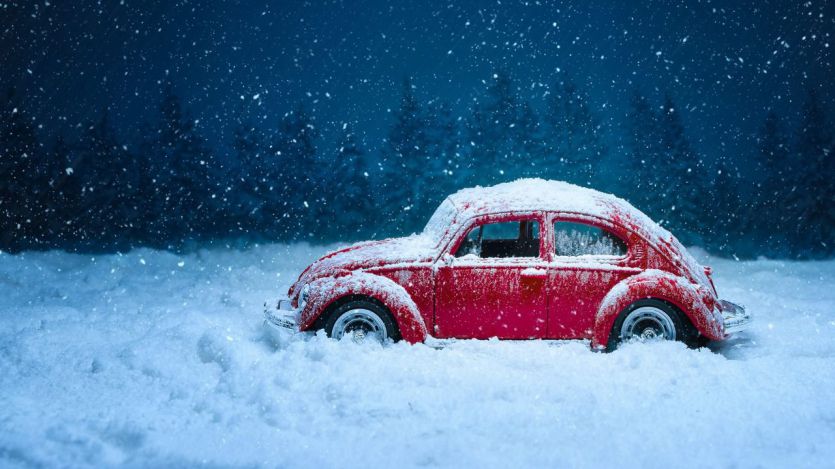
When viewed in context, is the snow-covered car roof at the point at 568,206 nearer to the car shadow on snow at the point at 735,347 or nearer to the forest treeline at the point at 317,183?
the car shadow on snow at the point at 735,347

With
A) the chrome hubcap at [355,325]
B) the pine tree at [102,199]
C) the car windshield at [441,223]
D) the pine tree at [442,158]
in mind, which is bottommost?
the chrome hubcap at [355,325]

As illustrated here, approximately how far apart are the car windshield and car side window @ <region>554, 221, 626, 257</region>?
109cm

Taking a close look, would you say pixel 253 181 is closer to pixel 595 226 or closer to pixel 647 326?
pixel 595 226

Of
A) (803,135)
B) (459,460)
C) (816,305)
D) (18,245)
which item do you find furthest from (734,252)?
(18,245)

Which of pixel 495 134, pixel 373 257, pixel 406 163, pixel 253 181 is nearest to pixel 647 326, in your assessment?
pixel 373 257

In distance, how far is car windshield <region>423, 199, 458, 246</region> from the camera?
580 centimetres

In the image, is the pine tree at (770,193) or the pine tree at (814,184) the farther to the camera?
the pine tree at (770,193)

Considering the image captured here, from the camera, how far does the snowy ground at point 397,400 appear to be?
3.52 meters

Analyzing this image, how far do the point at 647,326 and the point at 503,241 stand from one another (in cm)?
175

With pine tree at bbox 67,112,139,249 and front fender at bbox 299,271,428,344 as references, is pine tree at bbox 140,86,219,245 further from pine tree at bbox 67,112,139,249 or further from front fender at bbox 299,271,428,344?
front fender at bbox 299,271,428,344

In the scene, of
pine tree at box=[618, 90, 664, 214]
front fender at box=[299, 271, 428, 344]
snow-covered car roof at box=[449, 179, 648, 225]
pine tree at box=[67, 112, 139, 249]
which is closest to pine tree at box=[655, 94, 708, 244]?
pine tree at box=[618, 90, 664, 214]

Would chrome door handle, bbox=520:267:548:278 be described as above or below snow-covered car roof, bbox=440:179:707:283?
below

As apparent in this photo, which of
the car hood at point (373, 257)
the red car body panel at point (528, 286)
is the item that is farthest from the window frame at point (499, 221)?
the car hood at point (373, 257)

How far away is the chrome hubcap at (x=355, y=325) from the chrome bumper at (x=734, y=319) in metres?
3.35
